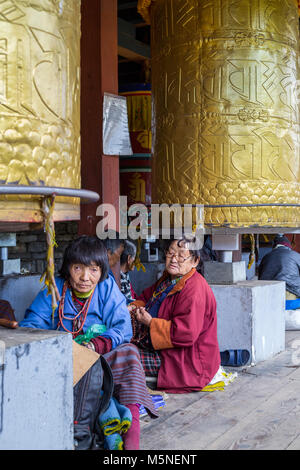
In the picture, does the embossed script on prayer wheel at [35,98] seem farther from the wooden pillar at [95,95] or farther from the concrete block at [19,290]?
the concrete block at [19,290]

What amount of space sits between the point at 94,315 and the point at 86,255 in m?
0.27

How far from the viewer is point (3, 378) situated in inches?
61.0

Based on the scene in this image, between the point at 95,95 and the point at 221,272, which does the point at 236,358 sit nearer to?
the point at 221,272

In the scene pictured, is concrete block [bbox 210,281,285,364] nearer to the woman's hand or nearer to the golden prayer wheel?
the woman's hand

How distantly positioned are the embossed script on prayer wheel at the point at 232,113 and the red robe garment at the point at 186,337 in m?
0.39

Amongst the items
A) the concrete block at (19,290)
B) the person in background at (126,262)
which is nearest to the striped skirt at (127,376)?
the concrete block at (19,290)

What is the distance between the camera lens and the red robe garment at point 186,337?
2.91m

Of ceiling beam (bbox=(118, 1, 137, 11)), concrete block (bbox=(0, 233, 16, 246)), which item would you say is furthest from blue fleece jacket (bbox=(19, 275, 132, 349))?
ceiling beam (bbox=(118, 1, 137, 11))

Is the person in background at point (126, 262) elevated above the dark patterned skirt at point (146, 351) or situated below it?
above

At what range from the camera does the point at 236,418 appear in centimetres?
256

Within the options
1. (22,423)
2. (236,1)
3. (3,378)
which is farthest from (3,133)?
(236,1)

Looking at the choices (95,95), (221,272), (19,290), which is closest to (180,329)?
(221,272)

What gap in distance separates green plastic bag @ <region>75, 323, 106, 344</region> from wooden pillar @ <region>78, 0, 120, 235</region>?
737mm
